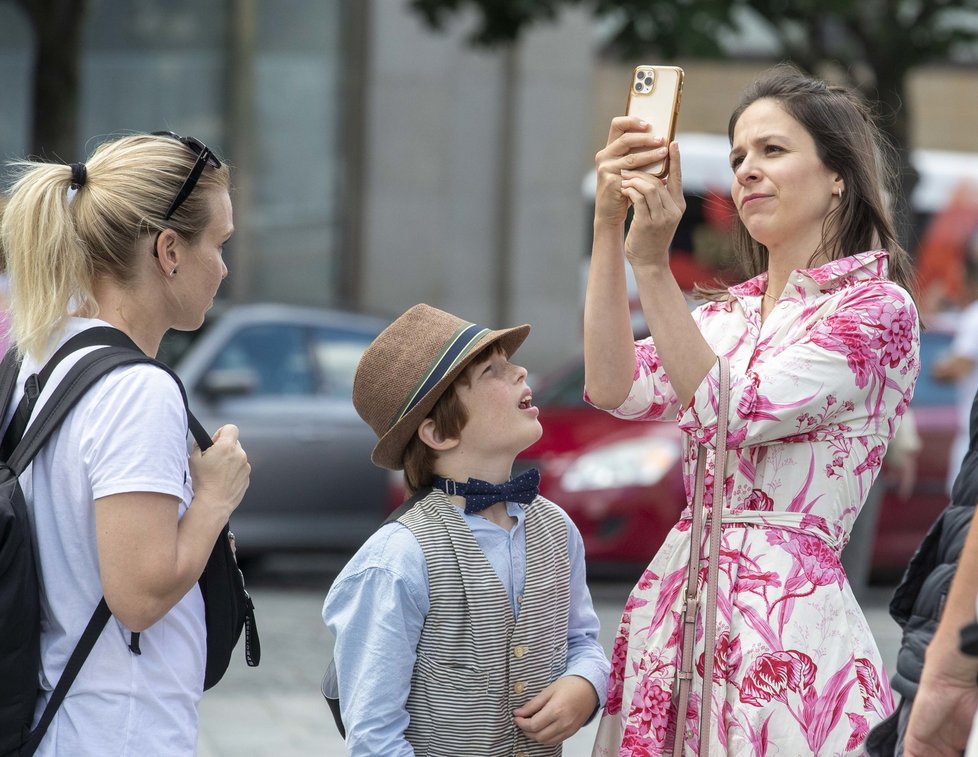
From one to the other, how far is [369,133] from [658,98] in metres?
12.8

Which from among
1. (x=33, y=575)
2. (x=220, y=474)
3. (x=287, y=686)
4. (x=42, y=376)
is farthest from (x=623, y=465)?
(x=33, y=575)

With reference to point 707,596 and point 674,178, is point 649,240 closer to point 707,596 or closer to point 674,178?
point 674,178

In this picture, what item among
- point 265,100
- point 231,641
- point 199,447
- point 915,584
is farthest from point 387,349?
point 265,100

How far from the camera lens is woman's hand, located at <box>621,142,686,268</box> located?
2729mm

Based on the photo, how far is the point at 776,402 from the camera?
271cm

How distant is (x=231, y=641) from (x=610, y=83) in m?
15.4

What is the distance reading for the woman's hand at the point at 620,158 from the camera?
276 centimetres

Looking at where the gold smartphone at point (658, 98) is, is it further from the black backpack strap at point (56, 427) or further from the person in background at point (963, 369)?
the person in background at point (963, 369)

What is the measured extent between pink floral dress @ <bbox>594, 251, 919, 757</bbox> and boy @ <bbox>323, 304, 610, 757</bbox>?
0.53ft

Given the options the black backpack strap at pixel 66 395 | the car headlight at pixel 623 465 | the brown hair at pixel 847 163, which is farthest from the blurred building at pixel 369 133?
the black backpack strap at pixel 66 395

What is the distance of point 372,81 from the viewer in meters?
15.4

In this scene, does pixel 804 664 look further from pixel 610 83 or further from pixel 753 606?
pixel 610 83

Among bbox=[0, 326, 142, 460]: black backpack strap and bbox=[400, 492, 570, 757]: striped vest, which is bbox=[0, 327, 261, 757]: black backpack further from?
bbox=[400, 492, 570, 757]: striped vest

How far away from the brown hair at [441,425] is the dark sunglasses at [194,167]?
0.61 meters
